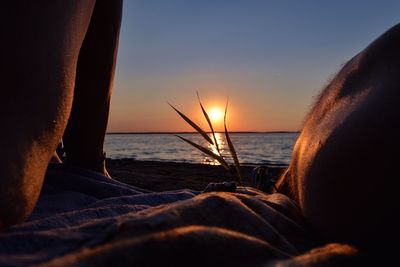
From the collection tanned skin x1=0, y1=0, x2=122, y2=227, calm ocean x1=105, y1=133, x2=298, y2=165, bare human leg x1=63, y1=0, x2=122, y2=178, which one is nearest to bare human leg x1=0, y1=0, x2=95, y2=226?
tanned skin x1=0, y1=0, x2=122, y2=227

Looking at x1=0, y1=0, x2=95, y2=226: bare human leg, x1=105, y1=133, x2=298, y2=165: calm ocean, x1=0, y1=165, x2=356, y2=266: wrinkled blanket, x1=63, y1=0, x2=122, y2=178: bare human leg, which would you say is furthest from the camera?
x1=105, y1=133, x2=298, y2=165: calm ocean

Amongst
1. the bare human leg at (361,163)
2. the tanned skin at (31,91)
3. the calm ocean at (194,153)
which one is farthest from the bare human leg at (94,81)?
the calm ocean at (194,153)

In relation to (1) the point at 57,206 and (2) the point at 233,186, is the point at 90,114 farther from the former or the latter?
(2) the point at 233,186

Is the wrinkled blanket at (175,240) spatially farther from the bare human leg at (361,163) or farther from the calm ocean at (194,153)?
the calm ocean at (194,153)

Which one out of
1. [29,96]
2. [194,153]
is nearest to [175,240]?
[29,96]

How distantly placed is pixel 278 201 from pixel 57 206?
71cm

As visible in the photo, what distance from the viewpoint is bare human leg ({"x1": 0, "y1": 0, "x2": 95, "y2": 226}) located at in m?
0.81

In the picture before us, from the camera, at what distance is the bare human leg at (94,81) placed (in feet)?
6.15

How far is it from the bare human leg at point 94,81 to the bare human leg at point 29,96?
940 mm

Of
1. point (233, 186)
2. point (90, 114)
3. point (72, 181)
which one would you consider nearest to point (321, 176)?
point (233, 186)

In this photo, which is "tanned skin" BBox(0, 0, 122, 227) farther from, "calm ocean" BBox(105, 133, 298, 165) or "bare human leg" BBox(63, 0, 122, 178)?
"calm ocean" BBox(105, 133, 298, 165)

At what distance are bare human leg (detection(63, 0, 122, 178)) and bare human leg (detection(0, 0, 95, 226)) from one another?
0.94m

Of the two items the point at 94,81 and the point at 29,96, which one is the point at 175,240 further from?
the point at 94,81

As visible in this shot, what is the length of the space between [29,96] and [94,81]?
1.05 m
